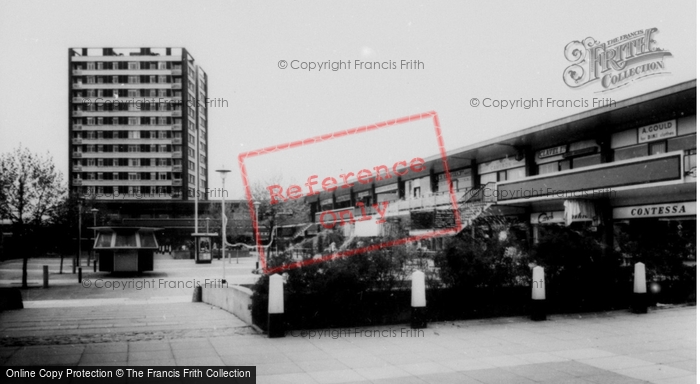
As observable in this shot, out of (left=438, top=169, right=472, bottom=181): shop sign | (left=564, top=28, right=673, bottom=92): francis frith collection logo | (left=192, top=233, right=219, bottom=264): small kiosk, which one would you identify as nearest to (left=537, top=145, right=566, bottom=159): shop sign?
(left=438, top=169, right=472, bottom=181): shop sign

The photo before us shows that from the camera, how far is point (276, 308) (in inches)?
291

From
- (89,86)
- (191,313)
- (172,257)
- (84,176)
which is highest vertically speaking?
(89,86)

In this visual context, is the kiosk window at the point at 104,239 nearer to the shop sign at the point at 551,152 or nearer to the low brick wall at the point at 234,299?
the low brick wall at the point at 234,299

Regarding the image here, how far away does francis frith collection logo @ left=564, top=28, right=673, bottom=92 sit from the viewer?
30.5ft

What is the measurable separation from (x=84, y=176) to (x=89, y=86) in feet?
3.16

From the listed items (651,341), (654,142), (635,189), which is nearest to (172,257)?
(651,341)

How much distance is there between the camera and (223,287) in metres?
9.99

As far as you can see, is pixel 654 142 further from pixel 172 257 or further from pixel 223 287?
pixel 172 257

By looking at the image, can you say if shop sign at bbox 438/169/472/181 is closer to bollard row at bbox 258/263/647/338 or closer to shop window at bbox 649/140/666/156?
shop window at bbox 649/140/666/156

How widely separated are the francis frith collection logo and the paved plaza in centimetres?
398

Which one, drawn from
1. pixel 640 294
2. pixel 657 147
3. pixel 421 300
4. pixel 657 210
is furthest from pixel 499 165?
pixel 421 300

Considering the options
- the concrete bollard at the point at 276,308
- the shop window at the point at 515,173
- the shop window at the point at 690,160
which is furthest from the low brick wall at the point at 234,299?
the shop window at the point at 515,173

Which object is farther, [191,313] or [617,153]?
[617,153]

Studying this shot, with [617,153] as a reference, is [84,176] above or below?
below
